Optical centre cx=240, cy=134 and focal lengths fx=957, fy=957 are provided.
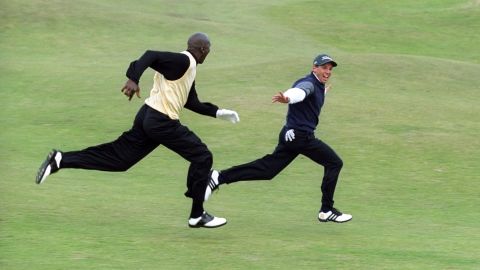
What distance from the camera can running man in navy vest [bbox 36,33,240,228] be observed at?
347 inches

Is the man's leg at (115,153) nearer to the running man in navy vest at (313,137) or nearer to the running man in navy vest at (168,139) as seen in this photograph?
the running man in navy vest at (168,139)

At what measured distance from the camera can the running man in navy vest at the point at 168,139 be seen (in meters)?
8.82

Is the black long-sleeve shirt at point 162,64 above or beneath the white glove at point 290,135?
above

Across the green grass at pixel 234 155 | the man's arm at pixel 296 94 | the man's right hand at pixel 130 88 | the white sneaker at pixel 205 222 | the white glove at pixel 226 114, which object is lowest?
the green grass at pixel 234 155

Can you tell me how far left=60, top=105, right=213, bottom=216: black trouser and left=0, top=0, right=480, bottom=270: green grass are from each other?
54cm

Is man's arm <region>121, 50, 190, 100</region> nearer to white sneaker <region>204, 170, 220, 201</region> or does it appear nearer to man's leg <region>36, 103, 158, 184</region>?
man's leg <region>36, 103, 158, 184</region>

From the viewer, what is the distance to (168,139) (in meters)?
8.90

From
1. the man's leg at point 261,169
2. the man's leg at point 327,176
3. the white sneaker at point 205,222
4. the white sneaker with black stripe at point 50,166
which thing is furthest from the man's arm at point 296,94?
the white sneaker with black stripe at point 50,166

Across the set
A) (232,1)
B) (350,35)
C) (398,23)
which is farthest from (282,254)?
(232,1)

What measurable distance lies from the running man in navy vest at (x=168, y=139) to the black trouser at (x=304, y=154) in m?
1.24

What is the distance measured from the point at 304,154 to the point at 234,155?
401cm

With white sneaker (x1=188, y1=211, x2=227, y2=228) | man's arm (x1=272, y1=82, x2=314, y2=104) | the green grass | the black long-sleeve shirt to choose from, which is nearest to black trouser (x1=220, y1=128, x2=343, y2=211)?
the green grass

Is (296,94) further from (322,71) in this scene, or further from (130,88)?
(130,88)

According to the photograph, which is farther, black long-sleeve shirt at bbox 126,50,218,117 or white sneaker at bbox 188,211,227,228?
white sneaker at bbox 188,211,227,228
